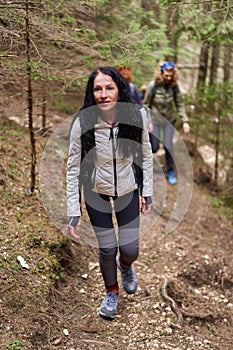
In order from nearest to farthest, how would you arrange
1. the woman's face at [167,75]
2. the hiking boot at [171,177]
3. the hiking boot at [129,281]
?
1. the hiking boot at [129,281]
2. the woman's face at [167,75]
3. the hiking boot at [171,177]

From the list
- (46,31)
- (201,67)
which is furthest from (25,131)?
(201,67)

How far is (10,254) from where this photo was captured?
167 inches

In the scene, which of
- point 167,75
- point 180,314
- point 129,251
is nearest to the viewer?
point 129,251

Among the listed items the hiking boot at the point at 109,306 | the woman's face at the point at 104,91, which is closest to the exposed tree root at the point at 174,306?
the hiking boot at the point at 109,306

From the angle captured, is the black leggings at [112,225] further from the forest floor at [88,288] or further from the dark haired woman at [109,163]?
the forest floor at [88,288]

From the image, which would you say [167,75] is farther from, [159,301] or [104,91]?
[159,301]

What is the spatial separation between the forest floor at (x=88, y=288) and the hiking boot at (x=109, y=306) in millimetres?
87

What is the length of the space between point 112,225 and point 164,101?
416 cm

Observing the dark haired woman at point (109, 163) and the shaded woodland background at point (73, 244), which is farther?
the shaded woodland background at point (73, 244)

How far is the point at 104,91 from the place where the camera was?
141 inches

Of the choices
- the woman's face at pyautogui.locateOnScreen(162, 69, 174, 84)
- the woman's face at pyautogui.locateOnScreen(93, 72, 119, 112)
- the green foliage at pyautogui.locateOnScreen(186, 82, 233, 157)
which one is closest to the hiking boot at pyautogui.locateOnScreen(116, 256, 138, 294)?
the woman's face at pyautogui.locateOnScreen(93, 72, 119, 112)

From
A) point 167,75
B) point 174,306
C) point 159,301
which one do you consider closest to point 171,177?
point 167,75

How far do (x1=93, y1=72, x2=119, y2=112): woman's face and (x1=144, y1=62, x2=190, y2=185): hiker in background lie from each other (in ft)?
12.0

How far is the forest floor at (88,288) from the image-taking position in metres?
3.79
